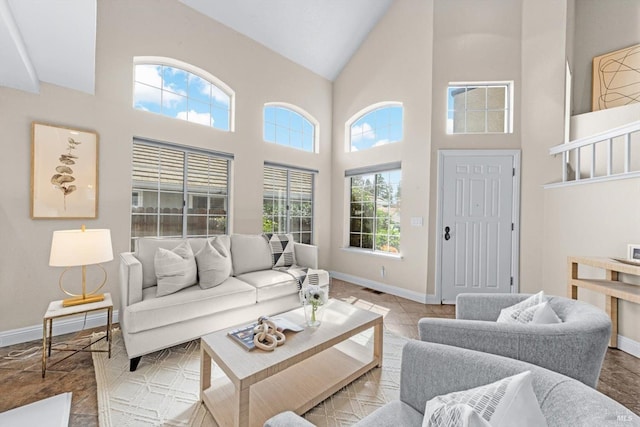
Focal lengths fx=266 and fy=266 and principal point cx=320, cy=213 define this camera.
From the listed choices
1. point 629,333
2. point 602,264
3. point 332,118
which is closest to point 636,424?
point 602,264

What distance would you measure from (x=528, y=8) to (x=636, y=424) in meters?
4.87

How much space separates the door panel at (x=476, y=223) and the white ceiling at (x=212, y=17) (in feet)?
8.84

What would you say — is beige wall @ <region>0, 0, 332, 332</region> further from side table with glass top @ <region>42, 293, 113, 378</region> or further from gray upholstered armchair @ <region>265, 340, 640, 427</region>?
gray upholstered armchair @ <region>265, 340, 640, 427</region>

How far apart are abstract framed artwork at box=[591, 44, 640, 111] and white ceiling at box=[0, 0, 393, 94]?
307 centimetres

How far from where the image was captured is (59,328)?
2.59 meters

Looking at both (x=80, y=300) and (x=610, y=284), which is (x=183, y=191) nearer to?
(x=80, y=300)

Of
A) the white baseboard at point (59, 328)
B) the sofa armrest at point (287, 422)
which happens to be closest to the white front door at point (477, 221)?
the sofa armrest at point (287, 422)

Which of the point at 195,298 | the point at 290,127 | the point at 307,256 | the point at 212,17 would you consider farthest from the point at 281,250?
the point at 212,17

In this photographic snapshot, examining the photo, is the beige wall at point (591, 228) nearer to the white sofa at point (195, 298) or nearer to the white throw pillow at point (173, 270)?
the white sofa at point (195, 298)

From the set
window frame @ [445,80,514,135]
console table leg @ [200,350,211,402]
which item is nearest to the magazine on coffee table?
console table leg @ [200,350,211,402]

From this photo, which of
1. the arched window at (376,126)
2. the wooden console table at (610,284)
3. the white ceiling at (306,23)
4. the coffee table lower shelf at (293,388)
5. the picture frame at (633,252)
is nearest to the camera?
the coffee table lower shelf at (293,388)

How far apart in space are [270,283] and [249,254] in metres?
0.56

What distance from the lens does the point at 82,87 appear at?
2686 millimetres

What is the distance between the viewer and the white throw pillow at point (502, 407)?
0.71 m
